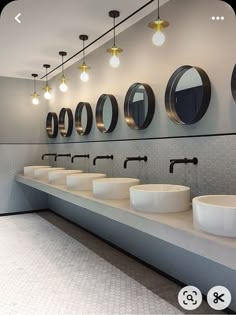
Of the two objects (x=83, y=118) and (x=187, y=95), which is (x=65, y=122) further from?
(x=187, y=95)

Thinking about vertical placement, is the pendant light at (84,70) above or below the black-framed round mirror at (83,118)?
above

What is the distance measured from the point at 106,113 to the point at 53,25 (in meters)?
1.13

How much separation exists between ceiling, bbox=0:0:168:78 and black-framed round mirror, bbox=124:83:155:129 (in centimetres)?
70

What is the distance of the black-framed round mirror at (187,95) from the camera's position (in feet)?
7.08

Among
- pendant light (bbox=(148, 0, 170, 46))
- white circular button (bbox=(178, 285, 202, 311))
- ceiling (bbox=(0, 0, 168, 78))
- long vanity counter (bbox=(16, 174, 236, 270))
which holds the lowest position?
white circular button (bbox=(178, 285, 202, 311))

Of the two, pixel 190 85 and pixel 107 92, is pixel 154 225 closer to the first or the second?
pixel 190 85

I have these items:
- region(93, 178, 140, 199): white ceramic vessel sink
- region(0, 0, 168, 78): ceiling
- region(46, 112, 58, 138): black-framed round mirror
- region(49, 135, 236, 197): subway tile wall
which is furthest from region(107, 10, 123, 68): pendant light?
region(46, 112, 58, 138): black-framed round mirror

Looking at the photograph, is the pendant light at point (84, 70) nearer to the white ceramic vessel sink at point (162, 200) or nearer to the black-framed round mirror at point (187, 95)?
the black-framed round mirror at point (187, 95)

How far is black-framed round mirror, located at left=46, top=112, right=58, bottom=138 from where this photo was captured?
4996 mm

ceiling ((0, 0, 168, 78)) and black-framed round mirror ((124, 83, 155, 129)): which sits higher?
ceiling ((0, 0, 168, 78))

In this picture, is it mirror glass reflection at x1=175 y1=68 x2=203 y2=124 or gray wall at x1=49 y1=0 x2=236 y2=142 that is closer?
gray wall at x1=49 y1=0 x2=236 y2=142

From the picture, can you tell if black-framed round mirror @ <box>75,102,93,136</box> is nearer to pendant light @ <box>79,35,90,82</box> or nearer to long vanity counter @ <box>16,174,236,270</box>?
pendant light @ <box>79,35,90,82</box>

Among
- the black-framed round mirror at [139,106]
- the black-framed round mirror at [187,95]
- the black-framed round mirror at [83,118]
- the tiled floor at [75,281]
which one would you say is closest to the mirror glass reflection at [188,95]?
the black-framed round mirror at [187,95]

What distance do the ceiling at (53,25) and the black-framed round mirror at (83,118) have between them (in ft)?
2.38
